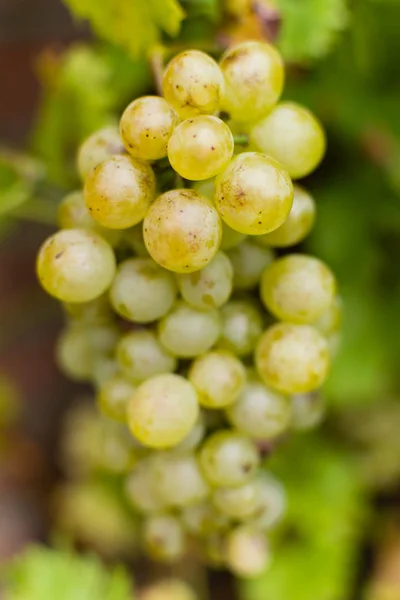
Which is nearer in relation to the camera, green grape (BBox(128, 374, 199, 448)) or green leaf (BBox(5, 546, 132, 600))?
green grape (BBox(128, 374, 199, 448))

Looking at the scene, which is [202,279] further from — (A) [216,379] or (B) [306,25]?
(B) [306,25]

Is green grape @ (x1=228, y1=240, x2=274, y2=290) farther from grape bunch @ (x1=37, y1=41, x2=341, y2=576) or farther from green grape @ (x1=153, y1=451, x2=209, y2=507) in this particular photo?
green grape @ (x1=153, y1=451, x2=209, y2=507)

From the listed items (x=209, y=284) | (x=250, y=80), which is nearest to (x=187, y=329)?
(x=209, y=284)

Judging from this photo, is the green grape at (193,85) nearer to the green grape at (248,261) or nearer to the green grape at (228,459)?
the green grape at (248,261)

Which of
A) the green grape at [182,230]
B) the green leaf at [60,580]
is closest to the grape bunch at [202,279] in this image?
the green grape at [182,230]

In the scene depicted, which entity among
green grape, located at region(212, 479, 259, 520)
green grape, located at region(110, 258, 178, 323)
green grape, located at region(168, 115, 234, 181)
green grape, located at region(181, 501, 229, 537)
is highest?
green grape, located at region(168, 115, 234, 181)

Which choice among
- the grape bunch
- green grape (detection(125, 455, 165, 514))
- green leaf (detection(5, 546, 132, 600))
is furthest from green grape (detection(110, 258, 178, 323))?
green leaf (detection(5, 546, 132, 600))

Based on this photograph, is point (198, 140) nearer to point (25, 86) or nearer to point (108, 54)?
point (108, 54)
